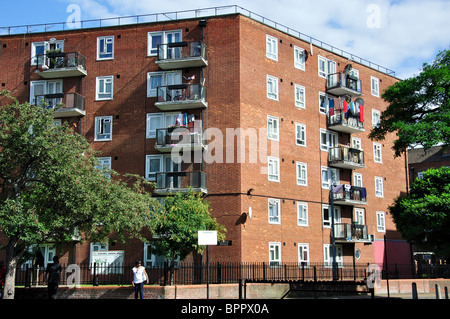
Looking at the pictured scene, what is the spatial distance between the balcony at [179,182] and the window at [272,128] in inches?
224

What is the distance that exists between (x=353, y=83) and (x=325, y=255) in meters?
14.1

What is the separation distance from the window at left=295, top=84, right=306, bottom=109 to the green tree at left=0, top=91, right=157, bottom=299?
60.8ft

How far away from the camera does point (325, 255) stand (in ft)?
125

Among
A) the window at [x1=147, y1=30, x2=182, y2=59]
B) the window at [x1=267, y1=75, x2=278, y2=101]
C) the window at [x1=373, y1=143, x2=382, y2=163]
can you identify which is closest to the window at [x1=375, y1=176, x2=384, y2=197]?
the window at [x1=373, y1=143, x2=382, y2=163]

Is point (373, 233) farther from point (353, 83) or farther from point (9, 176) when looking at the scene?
point (9, 176)

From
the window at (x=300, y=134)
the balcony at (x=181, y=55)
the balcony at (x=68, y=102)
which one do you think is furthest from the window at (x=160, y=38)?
the window at (x=300, y=134)

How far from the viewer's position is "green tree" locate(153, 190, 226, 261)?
2870cm

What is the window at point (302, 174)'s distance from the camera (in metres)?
37.6

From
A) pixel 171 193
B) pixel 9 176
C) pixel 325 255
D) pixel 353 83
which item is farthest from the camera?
pixel 353 83

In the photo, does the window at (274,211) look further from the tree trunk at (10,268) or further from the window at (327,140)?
the tree trunk at (10,268)

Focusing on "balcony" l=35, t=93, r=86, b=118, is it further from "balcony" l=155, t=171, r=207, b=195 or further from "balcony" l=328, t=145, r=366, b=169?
"balcony" l=328, t=145, r=366, b=169

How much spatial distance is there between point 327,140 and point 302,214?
21.7 ft

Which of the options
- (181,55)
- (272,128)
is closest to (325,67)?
(272,128)
